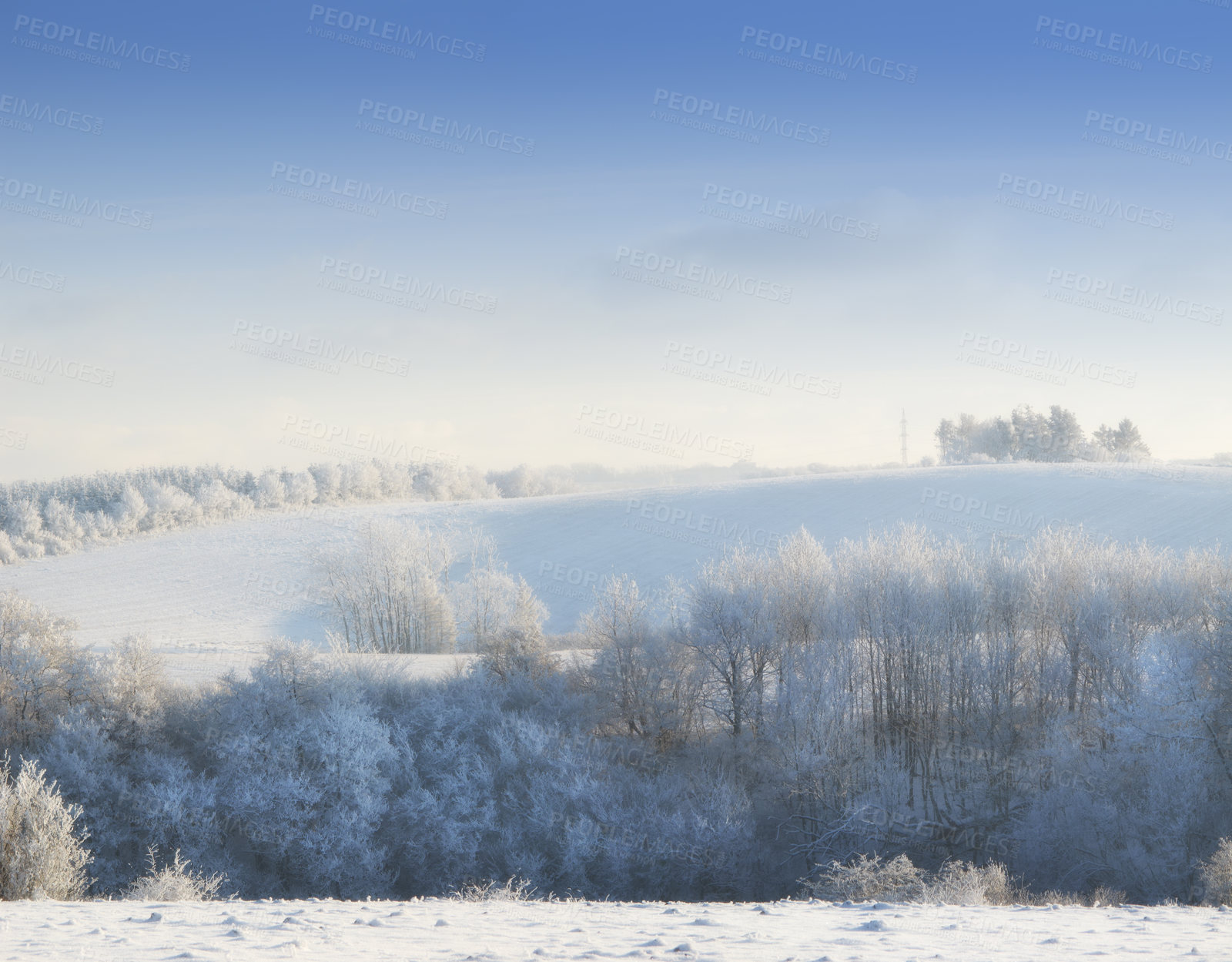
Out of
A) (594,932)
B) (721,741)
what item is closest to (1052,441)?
(721,741)

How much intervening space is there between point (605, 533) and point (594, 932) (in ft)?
160

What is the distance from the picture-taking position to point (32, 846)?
17.1 meters

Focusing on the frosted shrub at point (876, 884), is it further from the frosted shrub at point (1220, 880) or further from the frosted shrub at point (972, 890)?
the frosted shrub at point (1220, 880)

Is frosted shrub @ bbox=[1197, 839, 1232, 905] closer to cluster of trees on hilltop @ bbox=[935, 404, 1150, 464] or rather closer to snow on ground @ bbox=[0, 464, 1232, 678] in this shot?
snow on ground @ bbox=[0, 464, 1232, 678]

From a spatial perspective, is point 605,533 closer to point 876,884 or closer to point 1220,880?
point 876,884

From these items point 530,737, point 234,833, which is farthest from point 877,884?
point 234,833

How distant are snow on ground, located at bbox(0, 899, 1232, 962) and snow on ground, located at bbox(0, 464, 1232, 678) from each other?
2495 cm

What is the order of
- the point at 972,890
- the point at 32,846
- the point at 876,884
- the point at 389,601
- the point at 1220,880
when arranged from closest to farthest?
the point at 972,890 < the point at 1220,880 < the point at 32,846 < the point at 876,884 < the point at 389,601

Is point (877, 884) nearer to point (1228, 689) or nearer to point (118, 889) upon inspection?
point (1228, 689)

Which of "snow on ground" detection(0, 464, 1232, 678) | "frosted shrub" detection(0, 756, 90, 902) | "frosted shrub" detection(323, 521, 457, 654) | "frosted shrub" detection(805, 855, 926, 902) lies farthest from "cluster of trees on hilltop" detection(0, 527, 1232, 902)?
"frosted shrub" detection(323, 521, 457, 654)

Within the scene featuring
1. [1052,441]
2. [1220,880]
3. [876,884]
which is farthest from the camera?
[1052,441]

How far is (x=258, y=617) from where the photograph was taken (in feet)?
165

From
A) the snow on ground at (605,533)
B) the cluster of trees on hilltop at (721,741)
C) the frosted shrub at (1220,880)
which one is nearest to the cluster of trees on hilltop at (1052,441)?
the snow on ground at (605,533)

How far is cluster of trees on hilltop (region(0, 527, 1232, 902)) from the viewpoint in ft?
77.5
